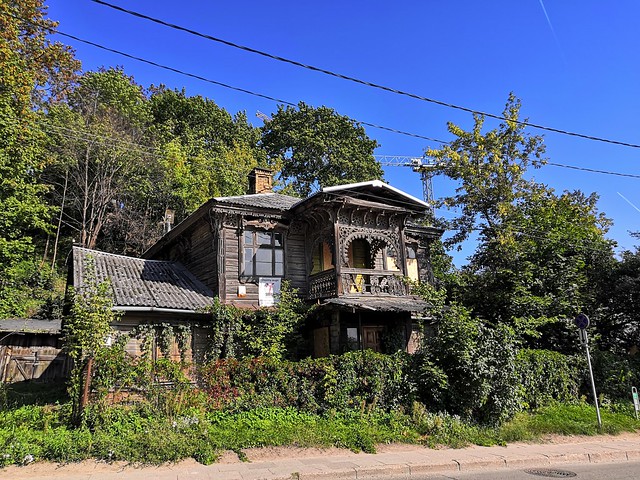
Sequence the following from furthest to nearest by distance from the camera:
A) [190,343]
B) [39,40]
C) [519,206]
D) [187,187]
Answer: [187,187] → [39,40] → [519,206] → [190,343]

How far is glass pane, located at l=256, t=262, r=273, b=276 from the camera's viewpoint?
17.4m

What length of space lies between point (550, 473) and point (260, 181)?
58.1ft

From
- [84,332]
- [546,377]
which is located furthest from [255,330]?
[546,377]

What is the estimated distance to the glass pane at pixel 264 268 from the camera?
17.4m

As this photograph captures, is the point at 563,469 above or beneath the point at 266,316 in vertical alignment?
beneath

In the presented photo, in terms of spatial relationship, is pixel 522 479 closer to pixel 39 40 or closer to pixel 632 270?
pixel 632 270

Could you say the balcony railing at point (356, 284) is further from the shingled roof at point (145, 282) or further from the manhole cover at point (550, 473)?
the manhole cover at point (550, 473)

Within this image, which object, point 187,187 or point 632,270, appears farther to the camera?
point 187,187

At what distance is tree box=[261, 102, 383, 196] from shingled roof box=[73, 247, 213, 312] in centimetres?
2314

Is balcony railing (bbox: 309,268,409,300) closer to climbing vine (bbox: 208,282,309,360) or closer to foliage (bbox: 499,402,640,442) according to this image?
climbing vine (bbox: 208,282,309,360)

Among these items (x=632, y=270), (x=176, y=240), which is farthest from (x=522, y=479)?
(x=176, y=240)

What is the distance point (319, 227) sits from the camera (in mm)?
17719

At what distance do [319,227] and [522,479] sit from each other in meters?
11.7

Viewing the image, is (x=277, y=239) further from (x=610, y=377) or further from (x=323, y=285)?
(x=610, y=377)
